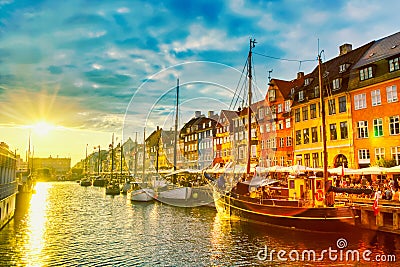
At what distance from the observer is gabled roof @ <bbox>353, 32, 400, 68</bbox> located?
44375mm

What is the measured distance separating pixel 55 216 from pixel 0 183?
41.1ft

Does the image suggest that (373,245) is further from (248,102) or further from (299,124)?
(299,124)

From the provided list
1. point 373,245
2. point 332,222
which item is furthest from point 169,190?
point 373,245

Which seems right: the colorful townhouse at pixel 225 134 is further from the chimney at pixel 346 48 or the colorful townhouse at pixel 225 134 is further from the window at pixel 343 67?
the chimney at pixel 346 48

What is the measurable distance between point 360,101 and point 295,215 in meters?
25.1

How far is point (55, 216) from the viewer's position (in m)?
42.2

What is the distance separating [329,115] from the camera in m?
51.3

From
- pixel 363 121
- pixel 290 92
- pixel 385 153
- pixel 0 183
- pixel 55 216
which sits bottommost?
pixel 55 216

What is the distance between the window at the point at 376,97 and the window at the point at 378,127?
2.21 m

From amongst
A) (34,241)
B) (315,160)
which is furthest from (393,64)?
(34,241)

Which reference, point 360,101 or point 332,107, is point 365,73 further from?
point 332,107

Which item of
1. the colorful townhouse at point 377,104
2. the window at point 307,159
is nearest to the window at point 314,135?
the window at point 307,159

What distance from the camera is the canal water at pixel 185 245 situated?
20.4 meters

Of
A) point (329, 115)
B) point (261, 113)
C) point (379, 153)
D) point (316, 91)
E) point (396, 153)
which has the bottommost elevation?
point (396, 153)
